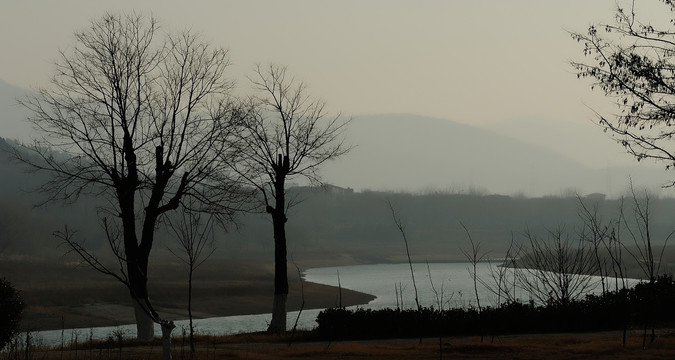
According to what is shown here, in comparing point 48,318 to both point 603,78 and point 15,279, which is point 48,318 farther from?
point 603,78

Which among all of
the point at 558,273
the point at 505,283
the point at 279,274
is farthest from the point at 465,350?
the point at 558,273

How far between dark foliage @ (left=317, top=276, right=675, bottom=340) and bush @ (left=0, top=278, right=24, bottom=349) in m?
10.7

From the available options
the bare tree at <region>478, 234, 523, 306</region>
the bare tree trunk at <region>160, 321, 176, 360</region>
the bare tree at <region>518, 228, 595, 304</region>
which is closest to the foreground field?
the bare tree at <region>478, 234, 523, 306</region>

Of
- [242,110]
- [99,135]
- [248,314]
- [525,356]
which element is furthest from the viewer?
[248,314]

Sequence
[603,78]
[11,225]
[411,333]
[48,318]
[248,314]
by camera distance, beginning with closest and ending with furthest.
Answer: [603,78], [411,333], [48,318], [248,314], [11,225]

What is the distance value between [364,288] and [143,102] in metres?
81.7

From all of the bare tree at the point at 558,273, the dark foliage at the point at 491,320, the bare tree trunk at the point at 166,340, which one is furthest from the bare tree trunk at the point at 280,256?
the bare tree trunk at the point at 166,340

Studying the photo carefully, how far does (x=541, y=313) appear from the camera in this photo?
3241cm

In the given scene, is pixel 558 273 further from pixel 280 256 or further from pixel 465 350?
pixel 465 350

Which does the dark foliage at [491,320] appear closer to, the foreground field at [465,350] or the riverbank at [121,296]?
the foreground field at [465,350]

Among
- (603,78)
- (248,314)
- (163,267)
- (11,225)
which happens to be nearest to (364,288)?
(248,314)

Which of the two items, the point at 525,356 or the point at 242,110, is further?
the point at 242,110

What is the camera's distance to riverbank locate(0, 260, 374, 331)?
80.4 meters

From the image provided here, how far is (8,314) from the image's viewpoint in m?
25.9
